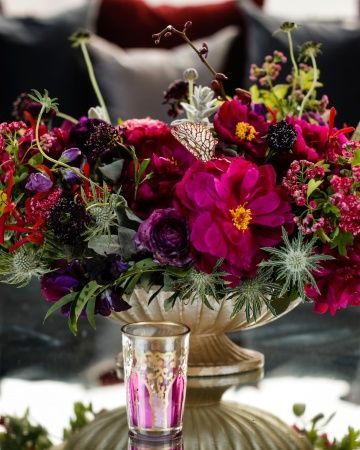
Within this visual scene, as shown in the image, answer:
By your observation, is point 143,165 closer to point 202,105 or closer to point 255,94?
point 202,105

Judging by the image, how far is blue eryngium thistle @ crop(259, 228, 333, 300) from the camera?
82 cm

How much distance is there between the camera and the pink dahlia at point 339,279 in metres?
0.86

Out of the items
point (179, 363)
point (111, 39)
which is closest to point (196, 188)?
point (179, 363)

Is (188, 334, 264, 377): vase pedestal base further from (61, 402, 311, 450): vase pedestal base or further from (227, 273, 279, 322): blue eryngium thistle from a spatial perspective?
(227, 273, 279, 322): blue eryngium thistle

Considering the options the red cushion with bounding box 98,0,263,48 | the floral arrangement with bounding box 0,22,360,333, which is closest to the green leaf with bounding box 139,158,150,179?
the floral arrangement with bounding box 0,22,360,333

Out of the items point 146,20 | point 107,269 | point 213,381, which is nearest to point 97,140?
point 107,269

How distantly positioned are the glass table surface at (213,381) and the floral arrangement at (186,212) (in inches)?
5.2

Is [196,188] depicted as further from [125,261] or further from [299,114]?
[299,114]

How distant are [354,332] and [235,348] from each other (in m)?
0.28

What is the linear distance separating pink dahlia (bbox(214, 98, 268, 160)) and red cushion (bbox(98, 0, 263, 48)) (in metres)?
1.86

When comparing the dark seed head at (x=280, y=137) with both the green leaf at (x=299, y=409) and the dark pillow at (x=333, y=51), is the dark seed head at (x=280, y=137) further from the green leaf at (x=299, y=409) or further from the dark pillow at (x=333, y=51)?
the dark pillow at (x=333, y=51)

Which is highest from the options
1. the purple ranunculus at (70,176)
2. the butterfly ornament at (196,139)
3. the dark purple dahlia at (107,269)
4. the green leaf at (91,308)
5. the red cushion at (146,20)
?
the red cushion at (146,20)

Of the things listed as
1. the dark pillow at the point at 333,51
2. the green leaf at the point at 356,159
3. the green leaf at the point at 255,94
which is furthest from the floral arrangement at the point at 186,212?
the dark pillow at the point at 333,51

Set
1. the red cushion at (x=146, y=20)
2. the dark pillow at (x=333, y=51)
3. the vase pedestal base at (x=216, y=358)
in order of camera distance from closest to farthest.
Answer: the vase pedestal base at (x=216, y=358) → the dark pillow at (x=333, y=51) → the red cushion at (x=146, y=20)
